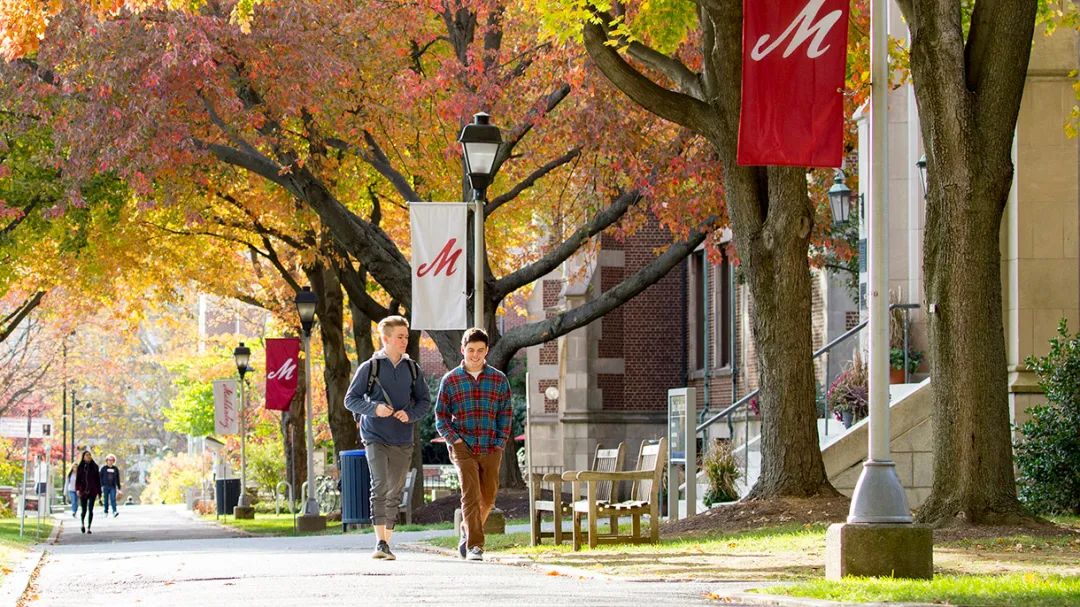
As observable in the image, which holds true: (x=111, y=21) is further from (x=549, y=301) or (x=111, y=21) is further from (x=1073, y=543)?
(x=549, y=301)

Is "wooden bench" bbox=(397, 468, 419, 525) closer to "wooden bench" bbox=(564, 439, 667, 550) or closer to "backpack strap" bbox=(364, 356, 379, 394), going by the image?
"wooden bench" bbox=(564, 439, 667, 550)

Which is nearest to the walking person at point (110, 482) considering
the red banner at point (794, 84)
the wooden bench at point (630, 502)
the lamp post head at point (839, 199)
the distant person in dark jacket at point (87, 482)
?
the distant person in dark jacket at point (87, 482)

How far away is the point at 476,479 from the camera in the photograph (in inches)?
556

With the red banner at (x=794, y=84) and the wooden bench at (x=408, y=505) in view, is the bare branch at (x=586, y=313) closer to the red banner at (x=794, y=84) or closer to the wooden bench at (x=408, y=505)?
the wooden bench at (x=408, y=505)

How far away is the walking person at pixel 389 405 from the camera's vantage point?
549 inches

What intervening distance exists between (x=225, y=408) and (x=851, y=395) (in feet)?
78.6

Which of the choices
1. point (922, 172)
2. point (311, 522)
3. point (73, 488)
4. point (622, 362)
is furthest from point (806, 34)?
point (73, 488)

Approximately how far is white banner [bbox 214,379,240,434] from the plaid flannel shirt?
3050 cm

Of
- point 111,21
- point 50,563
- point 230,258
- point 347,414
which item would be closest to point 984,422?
point 50,563

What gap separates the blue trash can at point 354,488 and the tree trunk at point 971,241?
13.5 m

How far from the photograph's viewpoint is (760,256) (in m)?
18.5

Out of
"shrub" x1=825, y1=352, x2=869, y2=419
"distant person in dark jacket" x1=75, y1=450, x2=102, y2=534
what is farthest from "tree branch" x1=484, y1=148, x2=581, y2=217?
"distant person in dark jacket" x1=75, y1=450, x2=102, y2=534

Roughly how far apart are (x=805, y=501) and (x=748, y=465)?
23.3 feet

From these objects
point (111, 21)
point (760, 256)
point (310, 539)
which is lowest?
point (310, 539)
